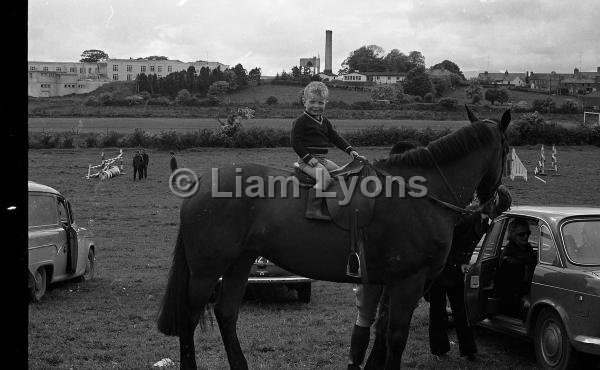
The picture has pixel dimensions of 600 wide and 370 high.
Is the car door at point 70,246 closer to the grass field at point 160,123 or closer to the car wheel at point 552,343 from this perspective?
the car wheel at point 552,343

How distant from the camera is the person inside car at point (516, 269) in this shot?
7.86 meters

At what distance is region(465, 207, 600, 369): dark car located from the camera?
6.47 metres

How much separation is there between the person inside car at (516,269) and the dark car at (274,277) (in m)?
3.90

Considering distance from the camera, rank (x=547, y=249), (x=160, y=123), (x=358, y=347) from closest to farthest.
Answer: (x=358, y=347) → (x=547, y=249) → (x=160, y=123)

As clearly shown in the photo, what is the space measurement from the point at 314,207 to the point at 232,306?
4.29 feet

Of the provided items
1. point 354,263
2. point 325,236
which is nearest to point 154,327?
point 325,236

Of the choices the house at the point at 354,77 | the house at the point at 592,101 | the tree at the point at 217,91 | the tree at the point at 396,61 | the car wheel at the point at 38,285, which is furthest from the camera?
the tree at the point at 396,61

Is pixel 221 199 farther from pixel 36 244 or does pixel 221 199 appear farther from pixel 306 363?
pixel 36 244

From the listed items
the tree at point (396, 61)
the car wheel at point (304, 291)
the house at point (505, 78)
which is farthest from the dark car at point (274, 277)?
the tree at point (396, 61)

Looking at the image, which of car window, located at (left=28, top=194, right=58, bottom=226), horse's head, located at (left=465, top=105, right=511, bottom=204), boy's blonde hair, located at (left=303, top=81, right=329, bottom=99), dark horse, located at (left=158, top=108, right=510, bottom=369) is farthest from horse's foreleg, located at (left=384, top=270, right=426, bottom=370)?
car window, located at (left=28, top=194, right=58, bottom=226)

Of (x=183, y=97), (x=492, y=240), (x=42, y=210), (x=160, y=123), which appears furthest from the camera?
(x=183, y=97)

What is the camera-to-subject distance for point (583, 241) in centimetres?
724

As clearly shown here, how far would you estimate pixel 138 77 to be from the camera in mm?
82250

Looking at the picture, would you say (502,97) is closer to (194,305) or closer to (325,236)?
(325,236)
